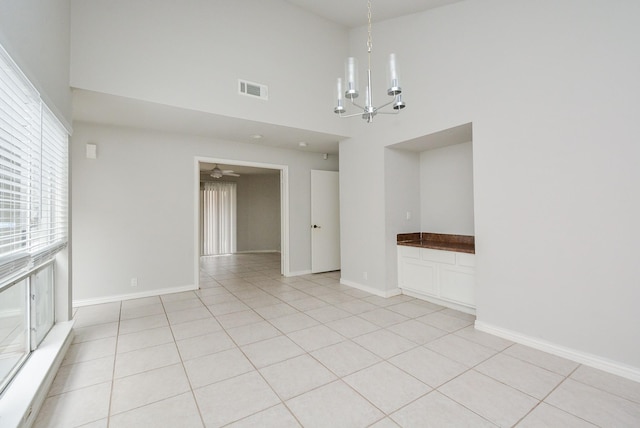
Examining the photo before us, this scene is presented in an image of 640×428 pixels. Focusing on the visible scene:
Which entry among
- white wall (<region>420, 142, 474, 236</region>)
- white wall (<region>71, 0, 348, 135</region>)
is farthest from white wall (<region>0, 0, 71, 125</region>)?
white wall (<region>420, 142, 474, 236</region>)

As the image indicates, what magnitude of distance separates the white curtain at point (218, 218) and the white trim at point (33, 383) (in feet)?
19.8

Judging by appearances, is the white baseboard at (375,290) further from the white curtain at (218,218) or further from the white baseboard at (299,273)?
the white curtain at (218,218)

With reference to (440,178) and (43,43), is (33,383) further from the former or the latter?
(440,178)

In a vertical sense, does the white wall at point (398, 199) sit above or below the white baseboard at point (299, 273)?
above

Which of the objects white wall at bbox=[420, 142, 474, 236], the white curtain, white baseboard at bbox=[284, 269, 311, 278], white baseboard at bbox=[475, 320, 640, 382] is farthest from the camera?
the white curtain

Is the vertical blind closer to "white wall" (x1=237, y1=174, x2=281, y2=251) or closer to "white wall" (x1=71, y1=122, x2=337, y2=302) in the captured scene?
"white wall" (x1=71, y1=122, x2=337, y2=302)

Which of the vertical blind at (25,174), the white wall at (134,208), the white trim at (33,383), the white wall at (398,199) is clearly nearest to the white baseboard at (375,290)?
the white wall at (398,199)

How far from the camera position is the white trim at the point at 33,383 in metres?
1.51

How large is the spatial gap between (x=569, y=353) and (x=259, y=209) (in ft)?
26.3

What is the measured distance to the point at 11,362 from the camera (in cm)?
192

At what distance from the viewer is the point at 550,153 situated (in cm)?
249

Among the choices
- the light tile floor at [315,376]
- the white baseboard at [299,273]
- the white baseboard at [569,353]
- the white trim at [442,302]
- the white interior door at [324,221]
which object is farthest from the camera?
the white interior door at [324,221]

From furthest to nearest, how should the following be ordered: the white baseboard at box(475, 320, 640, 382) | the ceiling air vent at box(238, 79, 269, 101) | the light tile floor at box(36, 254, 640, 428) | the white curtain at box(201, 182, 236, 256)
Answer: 1. the white curtain at box(201, 182, 236, 256)
2. the ceiling air vent at box(238, 79, 269, 101)
3. the white baseboard at box(475, 320, 640, 382)
4. the light tile floor at box(36, 254, 640, 428)

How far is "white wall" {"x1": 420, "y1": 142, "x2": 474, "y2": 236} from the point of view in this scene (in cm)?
390
